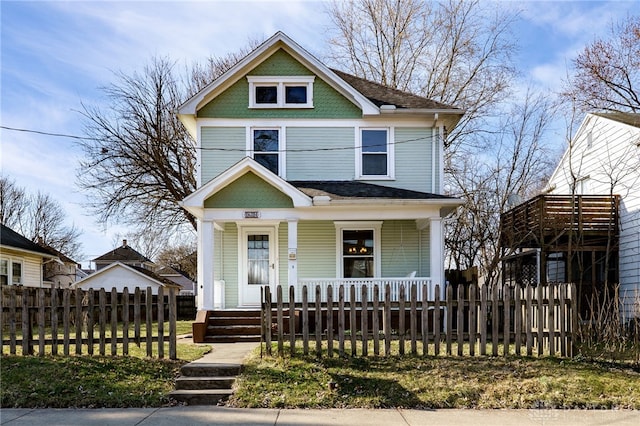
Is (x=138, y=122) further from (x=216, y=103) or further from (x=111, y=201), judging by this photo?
(x=216, y=103)

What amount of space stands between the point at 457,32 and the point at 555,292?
18660mm

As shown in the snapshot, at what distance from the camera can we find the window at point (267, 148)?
1584 cm

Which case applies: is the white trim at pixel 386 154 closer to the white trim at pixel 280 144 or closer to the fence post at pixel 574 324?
the white trim at pixel 280 144

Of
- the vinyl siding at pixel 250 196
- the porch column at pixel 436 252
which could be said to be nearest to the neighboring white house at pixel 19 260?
the vinyl siding at pixel 250 196

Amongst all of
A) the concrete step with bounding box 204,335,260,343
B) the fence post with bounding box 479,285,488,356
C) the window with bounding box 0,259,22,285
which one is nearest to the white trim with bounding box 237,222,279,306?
the concrete step with bounding box 204,335,260,343

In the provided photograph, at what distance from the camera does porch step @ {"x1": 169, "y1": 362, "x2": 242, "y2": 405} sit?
7613 millimetres

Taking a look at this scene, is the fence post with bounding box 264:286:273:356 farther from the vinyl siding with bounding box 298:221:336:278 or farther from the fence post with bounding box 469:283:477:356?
the vinyl siding with bounding box 298:221:336:278

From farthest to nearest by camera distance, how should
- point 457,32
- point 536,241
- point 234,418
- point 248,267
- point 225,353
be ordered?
point 457,32 → point 536,241 → point 248,267 → point 225,353 → point 234,418

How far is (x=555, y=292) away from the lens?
9625 mm

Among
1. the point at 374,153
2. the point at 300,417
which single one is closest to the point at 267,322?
the point at 300,417

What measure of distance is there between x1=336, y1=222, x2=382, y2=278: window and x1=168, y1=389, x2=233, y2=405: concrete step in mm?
8473

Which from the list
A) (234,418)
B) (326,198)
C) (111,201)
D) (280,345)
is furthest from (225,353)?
(111,201)

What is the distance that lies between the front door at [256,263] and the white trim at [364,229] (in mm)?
1901

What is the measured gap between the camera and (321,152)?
15.9 meters
